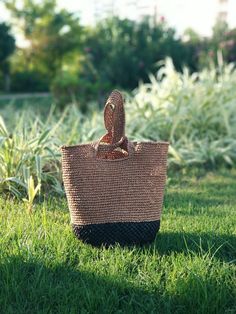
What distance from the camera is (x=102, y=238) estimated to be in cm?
283

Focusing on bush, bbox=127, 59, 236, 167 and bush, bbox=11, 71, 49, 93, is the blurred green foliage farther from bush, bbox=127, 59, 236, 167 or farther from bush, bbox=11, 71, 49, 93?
bush, bbox=11, 71, 49, 93

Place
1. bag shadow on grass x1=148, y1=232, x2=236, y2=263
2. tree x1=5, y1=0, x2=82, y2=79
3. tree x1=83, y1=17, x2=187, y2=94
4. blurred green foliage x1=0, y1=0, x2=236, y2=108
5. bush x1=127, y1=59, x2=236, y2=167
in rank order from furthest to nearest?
1. tree x1=5, y1=0, x2=82, y2=79
2. tree x1=83, y1=17, x2=187, y2=94
3. blurred green foliage x1=0, y1=0, x2=236, y2=108
4. bush x1=127, y1=59, x2=236, y2=167
5. bag shadow on grass x1=148, y1=232, x2=236, y2=263

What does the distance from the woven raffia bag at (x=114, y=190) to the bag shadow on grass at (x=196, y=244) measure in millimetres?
90

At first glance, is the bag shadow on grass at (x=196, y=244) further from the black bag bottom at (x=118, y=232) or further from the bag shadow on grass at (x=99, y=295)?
the bag shadow on grass at (x=99, y=295)

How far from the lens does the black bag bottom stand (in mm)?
2814

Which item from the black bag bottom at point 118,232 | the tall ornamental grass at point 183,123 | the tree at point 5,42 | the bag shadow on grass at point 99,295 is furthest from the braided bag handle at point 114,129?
the tree at point 5,42

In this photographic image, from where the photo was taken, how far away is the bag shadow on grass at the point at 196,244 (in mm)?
2725

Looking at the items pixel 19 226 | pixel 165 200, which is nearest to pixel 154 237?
pixel 19 226

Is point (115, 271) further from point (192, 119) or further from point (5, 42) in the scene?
point (5, 42)

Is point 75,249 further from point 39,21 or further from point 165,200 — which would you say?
point 39,21

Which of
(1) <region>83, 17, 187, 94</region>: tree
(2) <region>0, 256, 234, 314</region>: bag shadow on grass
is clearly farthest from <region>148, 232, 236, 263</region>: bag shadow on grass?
(1) <region>83, 17, 187, 94</region>: tree

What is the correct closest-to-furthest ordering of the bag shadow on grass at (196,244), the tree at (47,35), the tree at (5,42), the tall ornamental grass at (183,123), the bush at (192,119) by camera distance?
1. the bag shadow on grass at (196,244)
2. the tall ornamental grass at (183,123)
3. the bush at (192,119)
4. the tree at (5,42)
5. the tree at (47,35)

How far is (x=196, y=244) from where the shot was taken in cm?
272

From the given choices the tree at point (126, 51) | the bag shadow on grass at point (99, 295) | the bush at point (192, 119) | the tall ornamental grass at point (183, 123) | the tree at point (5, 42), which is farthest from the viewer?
the tree at point (5, 42)
